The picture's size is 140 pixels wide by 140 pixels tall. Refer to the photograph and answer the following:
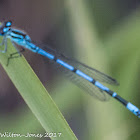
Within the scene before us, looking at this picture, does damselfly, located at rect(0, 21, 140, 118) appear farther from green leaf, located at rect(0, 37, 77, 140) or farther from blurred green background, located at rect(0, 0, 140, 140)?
green leaf, located at rect(0, 37, 77, 140)

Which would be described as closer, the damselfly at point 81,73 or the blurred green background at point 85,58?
the blurred green background at point 85,58

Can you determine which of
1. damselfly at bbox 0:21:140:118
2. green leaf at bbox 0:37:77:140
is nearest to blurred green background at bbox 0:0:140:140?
damselfly at bbox 0:21:140:118

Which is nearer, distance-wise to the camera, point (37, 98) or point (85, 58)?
point (37, 98)

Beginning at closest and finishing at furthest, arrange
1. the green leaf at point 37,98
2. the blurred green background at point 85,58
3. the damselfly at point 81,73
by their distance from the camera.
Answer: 1. the green leaf at point 37,98
2. the blurred green background at point 85,58
3. the damselfly at point 81,73

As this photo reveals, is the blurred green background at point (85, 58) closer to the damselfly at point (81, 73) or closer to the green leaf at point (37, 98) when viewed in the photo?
the damselfly at point (81, 73)

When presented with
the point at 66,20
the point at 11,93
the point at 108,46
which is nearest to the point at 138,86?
the point at 108,46

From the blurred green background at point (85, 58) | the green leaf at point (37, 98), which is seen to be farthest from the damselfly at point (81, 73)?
the green leaf at point (37, 98)

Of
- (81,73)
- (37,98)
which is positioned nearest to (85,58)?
(81,73)

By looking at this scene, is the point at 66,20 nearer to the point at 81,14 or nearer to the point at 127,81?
the point at 81,14

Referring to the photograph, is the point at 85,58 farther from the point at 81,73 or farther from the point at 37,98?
the point at 37,98
